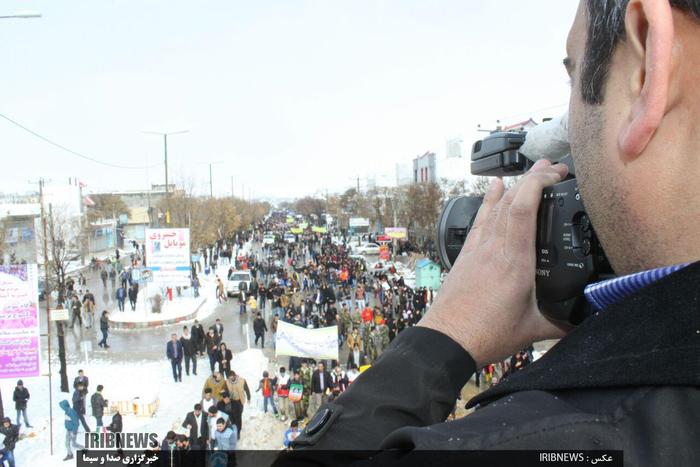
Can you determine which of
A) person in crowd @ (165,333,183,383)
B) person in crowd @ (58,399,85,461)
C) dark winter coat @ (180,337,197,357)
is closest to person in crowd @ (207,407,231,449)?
person in crowd @ (58,399,85,461)

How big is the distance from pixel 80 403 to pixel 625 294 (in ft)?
34.9

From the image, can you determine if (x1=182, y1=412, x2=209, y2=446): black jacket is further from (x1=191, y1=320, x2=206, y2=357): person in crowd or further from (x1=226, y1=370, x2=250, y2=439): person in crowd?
(x1=191, y1=320, x2=206, y2=357): person in crowd

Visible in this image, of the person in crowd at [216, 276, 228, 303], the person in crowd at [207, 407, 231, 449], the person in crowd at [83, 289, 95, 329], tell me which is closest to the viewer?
the person in crowd at [207, 407, 231, 449]

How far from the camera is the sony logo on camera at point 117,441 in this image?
7.96 metres

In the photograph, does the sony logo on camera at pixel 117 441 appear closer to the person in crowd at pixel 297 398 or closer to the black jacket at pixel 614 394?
the person in crowd at pixel 297 398

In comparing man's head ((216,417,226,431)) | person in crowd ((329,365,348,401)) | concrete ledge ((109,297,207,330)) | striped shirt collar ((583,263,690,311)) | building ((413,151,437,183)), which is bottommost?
concrete ledge ((109,297,207,330))

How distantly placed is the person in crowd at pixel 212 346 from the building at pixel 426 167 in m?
39.5

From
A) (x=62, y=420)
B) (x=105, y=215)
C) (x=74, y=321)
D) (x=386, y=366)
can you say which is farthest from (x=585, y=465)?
(x=105, y=215)

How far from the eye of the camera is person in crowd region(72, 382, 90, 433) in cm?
930

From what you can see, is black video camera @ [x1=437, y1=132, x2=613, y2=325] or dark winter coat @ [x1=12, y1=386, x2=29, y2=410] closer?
black video camera @ [x1=437, y1=132, x2=613, y2=325]

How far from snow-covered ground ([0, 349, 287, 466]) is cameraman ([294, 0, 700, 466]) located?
9.14m

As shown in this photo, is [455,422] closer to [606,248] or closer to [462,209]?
[606,248]

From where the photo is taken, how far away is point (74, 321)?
18625 mm

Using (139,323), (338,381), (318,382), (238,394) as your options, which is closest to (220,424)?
(238,394)
